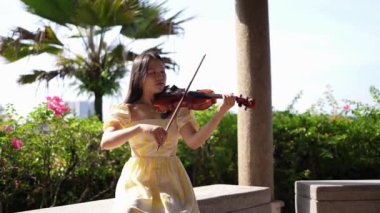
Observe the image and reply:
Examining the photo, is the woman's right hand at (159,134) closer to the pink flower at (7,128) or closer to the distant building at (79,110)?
the pink flower at (7,128)

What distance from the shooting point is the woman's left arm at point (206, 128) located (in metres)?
2.81

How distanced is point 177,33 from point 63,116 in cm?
522

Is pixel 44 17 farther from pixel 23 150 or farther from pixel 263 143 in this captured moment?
pixel 263 143

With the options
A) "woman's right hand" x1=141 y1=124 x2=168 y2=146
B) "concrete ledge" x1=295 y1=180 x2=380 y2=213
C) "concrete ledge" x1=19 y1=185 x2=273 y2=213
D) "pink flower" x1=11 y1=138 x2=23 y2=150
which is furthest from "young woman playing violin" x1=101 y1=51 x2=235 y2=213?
"pink flower" x1=11 y1=138 x2=23 y2=150

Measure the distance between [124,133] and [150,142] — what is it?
0.23m

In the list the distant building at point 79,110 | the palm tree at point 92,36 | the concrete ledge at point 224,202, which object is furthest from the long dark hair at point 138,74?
the palm tree at point 92,36

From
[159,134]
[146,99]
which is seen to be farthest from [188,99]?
[159,134]

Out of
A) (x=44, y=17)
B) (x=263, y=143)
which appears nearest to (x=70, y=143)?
(x=263, y=143)

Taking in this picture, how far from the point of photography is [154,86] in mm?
2861

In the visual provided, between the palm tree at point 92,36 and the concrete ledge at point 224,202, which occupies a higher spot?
the palm tree at point 92,36

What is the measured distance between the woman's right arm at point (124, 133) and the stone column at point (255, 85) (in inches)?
89.7

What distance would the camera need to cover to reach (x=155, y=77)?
2.85 metres

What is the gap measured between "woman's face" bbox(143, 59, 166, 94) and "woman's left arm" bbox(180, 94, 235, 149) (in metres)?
0.22

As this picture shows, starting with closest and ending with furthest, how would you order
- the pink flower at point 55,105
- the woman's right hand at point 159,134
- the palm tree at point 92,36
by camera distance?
the woman's right hand at point 159,134 < the pink flower at point 55,105 < the palm tree at point 92,36
